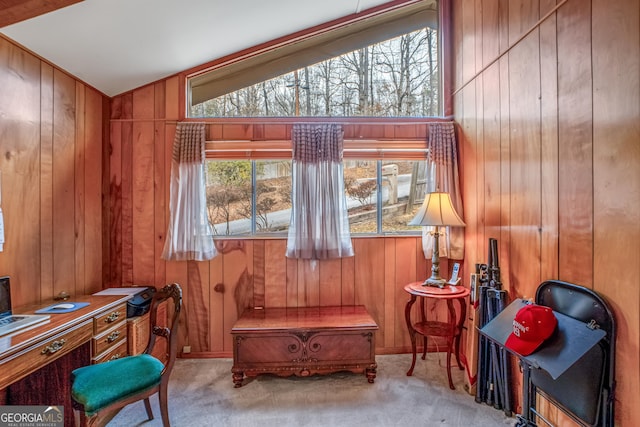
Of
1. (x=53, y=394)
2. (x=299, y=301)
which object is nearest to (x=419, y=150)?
(x=299, y=301)

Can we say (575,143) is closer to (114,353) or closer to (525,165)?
(525,165)

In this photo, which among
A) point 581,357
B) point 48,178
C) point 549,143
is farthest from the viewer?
point 48,178

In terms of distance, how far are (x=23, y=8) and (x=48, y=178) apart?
1086 mm

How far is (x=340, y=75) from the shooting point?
10.3ft

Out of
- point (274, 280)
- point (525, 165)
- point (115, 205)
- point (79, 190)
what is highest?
point (525, 165)

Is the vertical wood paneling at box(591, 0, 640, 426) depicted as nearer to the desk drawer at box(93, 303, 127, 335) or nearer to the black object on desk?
the black object on desk

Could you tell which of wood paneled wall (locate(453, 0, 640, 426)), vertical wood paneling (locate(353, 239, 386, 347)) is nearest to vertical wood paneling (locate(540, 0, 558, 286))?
wood paneled wall (locate(453, 0, 640, 426))

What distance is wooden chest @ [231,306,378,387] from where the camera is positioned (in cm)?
246

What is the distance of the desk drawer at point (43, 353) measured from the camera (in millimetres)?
1418

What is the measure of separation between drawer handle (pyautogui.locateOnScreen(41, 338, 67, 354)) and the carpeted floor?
0.73 metres

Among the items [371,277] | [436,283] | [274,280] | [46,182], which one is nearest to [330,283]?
[371,277]

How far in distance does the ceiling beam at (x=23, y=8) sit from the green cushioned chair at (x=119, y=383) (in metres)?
1.69

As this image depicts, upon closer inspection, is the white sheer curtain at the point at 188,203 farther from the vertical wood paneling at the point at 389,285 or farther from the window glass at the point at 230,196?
the vertical wood paneling at the point at 389,285

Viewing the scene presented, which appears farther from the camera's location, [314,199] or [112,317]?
[314,199]
